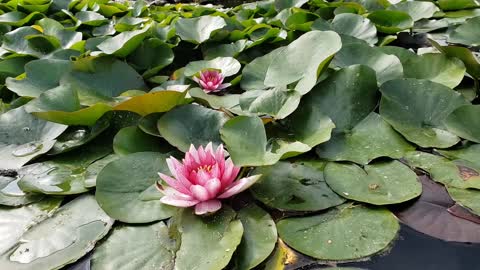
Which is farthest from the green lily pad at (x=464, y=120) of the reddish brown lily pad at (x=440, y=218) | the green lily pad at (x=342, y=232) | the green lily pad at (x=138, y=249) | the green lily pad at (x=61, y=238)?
the green lily pad at (x=61, y=238)

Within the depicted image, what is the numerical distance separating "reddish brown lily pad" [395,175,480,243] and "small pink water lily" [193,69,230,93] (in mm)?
875

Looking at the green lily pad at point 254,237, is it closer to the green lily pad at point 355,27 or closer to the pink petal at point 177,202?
the pink petal at point 177,202

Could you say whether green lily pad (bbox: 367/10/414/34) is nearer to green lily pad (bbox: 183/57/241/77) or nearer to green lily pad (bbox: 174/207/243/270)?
green lily pad (bbox: 183/57/241/77)

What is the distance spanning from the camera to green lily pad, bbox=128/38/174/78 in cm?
196

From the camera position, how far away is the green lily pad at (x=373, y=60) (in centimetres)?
151

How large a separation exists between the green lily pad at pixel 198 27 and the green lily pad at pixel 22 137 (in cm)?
87

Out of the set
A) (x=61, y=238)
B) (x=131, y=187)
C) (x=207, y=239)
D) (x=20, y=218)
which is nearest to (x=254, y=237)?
(x=207, y=239)

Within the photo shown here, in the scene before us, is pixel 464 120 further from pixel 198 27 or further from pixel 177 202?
pixel 198 27

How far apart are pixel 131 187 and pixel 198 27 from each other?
127cm

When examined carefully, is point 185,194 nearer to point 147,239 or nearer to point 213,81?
point 147,239

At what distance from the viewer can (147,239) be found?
1.00 m

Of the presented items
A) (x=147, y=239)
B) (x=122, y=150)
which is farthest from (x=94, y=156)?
(x=147, y=239)

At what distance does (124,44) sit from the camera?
5.91ft

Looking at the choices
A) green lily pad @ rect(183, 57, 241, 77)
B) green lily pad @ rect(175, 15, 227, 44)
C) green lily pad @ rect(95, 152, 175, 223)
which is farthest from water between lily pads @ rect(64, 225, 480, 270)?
green lily pad @ rect(175, 15, 227, 44)
